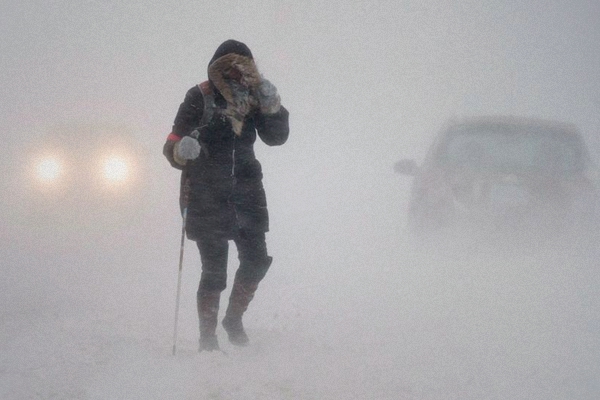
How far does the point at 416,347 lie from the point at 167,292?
271 centimetres

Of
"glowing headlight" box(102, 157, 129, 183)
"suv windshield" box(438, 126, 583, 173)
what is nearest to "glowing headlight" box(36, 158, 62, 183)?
"glowing headlight" box(102, 157, 129, 183)

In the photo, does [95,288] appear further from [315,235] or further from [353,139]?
[353,139]

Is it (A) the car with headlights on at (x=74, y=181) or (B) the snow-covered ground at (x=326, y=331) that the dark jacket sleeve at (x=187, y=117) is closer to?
(B) the snow-covered ground at (x=326, y=331)

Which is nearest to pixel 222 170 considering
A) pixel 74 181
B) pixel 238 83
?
pixel 238 83

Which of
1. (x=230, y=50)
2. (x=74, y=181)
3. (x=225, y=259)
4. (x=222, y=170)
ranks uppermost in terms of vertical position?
(x=230, y=50)

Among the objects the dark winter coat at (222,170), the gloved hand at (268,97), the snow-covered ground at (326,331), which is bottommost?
the snow-covered ground at (326,331)

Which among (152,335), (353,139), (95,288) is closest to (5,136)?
(95,288)

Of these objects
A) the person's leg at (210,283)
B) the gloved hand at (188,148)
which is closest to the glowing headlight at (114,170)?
the person's leg at (210,283)

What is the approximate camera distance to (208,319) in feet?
12.3

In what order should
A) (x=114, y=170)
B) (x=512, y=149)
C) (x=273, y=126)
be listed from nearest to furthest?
(x=273, y=126) < (x=512, y=149) < (x=114, y=170)

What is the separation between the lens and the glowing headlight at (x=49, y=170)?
1914 centimetres

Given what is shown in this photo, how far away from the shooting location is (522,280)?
18.9 ft

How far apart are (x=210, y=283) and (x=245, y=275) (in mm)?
244

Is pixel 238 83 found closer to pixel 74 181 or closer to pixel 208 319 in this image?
pixel 208 319
